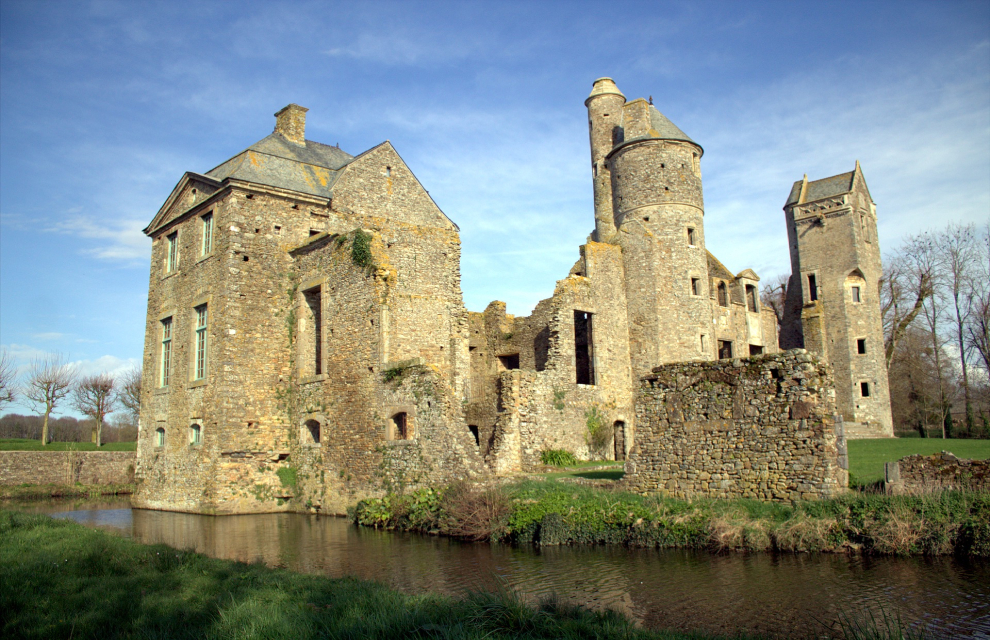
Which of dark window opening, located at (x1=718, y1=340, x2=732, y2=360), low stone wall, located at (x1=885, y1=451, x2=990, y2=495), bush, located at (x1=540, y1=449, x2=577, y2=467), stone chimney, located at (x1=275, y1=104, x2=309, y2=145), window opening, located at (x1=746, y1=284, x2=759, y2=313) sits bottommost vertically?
bush, located at (x1=540, y1=449, x2=577, y2=467)

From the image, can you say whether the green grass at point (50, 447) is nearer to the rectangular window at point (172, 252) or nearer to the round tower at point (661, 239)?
the rectangular window at point (172, 252)

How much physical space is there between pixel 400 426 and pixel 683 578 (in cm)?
943

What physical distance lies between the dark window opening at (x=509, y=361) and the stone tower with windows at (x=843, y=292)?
15.9 metres

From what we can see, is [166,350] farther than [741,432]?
Yes

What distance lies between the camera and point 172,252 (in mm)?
22344

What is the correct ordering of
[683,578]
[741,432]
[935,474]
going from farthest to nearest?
[741,432] → [935,474] → [683,578]

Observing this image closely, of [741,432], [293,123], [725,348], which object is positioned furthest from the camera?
[725,348]

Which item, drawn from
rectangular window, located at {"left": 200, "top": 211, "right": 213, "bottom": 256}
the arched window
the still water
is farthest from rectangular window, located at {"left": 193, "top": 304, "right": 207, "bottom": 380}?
the still water

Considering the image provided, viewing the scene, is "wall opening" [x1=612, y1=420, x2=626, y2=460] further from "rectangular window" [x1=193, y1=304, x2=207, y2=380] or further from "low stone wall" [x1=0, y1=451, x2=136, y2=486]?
"low stone wall" [x1=0, y1=451, x2=136, y2=486]

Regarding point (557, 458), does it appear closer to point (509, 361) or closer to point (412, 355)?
point (412, 355)

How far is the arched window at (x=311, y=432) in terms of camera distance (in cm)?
1888

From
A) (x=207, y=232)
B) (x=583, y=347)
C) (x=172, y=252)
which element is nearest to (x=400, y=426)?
(x=207, y=232)

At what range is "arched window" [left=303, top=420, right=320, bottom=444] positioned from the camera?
61.9 ft

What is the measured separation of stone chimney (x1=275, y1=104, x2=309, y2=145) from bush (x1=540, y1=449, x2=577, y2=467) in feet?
44.3
